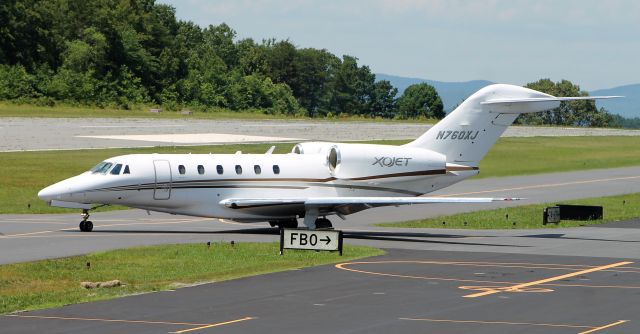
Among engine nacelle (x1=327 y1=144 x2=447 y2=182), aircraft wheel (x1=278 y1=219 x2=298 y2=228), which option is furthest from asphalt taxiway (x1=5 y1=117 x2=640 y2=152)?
engine nacelle (x1=327 y1=144 x2=447 y2=182)

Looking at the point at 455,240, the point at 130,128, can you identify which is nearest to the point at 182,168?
the point at 455,240

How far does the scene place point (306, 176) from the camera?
4800 cm

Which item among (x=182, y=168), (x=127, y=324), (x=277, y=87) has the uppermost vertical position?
(x=277, y=87)

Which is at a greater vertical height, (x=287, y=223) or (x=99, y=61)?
(x=99, y=61)

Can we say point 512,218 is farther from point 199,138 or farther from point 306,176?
point 199,138

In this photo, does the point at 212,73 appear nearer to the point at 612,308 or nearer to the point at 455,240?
the point at 455,240

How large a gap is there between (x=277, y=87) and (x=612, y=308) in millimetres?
149278

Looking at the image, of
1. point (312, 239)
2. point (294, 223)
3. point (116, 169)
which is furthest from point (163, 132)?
point (312, 239)

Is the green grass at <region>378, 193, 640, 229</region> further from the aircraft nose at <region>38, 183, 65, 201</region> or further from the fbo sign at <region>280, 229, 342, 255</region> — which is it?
the aircraft nose at <region>38, 183, 65, 201</region>

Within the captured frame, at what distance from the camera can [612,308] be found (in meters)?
28.3

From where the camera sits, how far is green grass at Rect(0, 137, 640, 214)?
6397 centimetres

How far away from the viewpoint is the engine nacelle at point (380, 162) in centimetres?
4828

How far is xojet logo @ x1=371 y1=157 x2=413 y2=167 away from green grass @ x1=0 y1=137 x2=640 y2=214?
613 inches

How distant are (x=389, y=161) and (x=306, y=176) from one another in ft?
11.5
